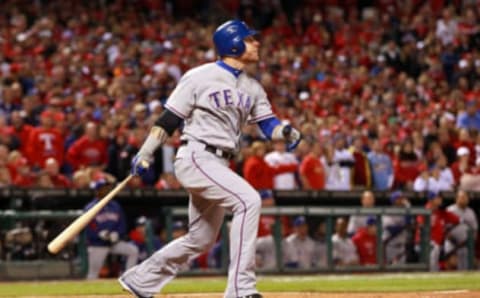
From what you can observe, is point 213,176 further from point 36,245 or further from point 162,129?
point 36,245

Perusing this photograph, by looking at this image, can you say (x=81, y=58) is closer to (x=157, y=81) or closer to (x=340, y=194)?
(x=157, y=81)

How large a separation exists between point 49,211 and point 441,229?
5234 mm

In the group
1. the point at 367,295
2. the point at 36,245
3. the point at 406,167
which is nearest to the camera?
the point at 367,295

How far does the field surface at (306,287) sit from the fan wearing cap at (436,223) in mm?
1560

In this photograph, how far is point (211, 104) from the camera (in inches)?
327

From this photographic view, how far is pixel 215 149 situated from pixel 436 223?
28.7ft

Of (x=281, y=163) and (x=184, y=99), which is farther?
(x=281, y=163)

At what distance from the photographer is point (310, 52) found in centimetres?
2333

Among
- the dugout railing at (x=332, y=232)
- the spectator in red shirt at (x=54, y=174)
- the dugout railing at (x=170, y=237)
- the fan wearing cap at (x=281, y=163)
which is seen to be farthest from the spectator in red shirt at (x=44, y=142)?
the fan wearing cap at (x=281, y=163)

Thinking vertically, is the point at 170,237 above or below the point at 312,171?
below

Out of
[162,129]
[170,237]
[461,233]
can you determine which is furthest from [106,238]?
[162,129]

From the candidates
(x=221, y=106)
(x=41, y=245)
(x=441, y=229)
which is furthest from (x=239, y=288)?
(x=441, y=229)

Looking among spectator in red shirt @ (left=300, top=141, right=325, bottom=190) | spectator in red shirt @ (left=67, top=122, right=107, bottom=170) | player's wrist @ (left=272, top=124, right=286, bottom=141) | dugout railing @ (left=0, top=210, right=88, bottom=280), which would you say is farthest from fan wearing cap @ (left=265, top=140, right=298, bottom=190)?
player's wrist @ (left=272, top=124, right=286, bottom=141)

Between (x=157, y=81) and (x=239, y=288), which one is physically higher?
(x=157, y=81)
